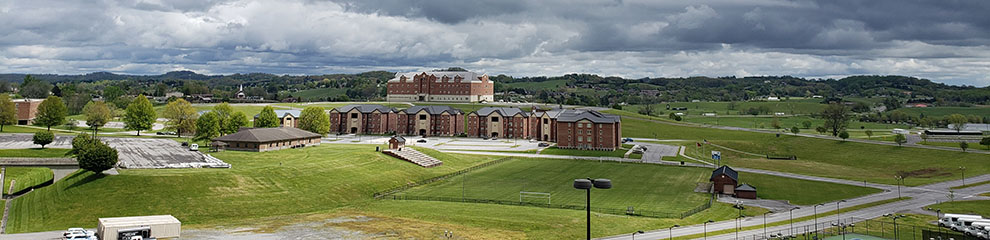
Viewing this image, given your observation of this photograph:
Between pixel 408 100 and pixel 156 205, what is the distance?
132 metres

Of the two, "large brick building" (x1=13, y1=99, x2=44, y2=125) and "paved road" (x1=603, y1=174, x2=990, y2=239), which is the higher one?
"large brick building" (x1=13, y1=99, x2=44, y2=125)

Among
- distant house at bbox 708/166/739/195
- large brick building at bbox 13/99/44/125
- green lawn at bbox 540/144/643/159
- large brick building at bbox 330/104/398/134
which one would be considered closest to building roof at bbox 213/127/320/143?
green lawn at bbox 540/144/643/159

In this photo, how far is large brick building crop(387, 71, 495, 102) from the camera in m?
179

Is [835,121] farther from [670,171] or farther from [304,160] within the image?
[304,160]

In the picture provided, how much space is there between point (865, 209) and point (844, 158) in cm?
5298

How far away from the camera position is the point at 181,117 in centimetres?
10988

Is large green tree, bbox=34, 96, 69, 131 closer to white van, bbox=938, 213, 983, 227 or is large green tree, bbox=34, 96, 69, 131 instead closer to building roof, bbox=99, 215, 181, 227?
building roof, bbox=99, 215, 181, 227

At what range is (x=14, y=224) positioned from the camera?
4872cm

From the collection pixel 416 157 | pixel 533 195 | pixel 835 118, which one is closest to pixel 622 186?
pixel 533 195

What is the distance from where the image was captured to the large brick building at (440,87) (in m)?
179

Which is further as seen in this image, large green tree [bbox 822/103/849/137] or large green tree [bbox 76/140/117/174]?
large green tree [bbox 822/103/849/137]

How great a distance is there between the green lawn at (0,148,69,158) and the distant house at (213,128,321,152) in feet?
62.5

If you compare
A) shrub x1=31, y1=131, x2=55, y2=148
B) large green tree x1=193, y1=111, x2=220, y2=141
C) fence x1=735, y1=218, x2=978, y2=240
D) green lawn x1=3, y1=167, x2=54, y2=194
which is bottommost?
fence x1=735, y1=218, x2=978, y2=240

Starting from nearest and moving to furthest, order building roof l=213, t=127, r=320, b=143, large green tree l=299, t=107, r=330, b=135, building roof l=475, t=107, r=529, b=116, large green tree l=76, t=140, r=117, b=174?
1. large green tree l=76, t=140, r=117, b=174
2. building roof l=213, t=127, r=320, b=143
3. large green tree l=299, t=107, r=330, b=135
4. building roof l=475, t=107, r=529, b=116
